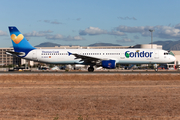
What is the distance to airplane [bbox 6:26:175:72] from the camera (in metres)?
38.0

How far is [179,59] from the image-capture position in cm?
9012

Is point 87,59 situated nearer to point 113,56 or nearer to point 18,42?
point 113,56

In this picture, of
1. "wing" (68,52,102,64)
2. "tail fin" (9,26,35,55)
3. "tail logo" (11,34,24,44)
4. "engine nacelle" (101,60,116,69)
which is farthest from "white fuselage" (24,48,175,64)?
"tail logo" (11,34,24,44)

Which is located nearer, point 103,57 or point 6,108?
point 6,108

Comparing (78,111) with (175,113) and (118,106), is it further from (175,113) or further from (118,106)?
(175,113)

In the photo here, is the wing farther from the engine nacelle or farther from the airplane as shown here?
the engine nacelle

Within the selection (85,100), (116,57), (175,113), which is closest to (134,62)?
(116,57)

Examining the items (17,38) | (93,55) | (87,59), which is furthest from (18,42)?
(93,55)

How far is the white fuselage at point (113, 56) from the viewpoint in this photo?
3806 cm

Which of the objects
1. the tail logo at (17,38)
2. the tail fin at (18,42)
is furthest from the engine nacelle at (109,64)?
the tail logo at (17,38)

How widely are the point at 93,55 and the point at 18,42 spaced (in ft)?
44.0

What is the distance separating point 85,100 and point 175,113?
505 cm

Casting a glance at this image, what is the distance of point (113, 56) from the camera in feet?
127

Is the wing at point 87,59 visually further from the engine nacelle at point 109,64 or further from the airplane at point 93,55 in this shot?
the engine nacelle at point 109,64
